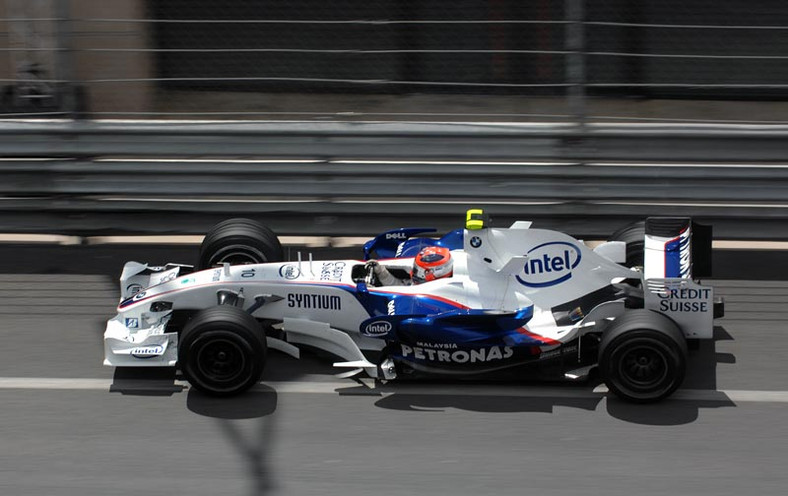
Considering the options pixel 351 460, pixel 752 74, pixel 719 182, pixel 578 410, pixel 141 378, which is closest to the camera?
pixel 351 460

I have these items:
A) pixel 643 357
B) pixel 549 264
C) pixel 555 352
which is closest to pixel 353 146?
pixel 549 264

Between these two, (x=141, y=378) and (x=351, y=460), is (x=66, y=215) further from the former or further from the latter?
(x=351, y=460)

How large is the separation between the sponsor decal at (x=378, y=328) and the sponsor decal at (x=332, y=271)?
0.40m

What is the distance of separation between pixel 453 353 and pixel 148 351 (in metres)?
1.61

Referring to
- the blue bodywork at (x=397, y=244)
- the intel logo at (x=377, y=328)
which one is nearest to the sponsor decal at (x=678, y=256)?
the blue bodywork at (x=397, y=244)

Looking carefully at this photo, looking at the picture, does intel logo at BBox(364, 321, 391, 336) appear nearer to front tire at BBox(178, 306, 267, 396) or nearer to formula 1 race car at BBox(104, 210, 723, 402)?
formula 1 race car at BBox(104, 210, 723, 402)

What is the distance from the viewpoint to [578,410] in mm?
5539

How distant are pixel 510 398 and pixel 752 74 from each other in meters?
6.53

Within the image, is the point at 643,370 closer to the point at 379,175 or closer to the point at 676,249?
the point at 676,249

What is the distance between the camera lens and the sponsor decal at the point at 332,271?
19.9 ft

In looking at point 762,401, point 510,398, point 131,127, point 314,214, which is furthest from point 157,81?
point 762,401

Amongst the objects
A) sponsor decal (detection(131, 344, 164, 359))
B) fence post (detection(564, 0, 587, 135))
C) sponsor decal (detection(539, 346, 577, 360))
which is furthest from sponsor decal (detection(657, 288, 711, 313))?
sponsor decal (detection(131, 344, 164, 359))

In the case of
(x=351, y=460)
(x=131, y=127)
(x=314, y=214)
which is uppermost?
(x=131, y=127)

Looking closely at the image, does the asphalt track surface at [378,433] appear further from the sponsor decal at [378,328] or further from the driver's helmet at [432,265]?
the driver's helmet at [432,265]
